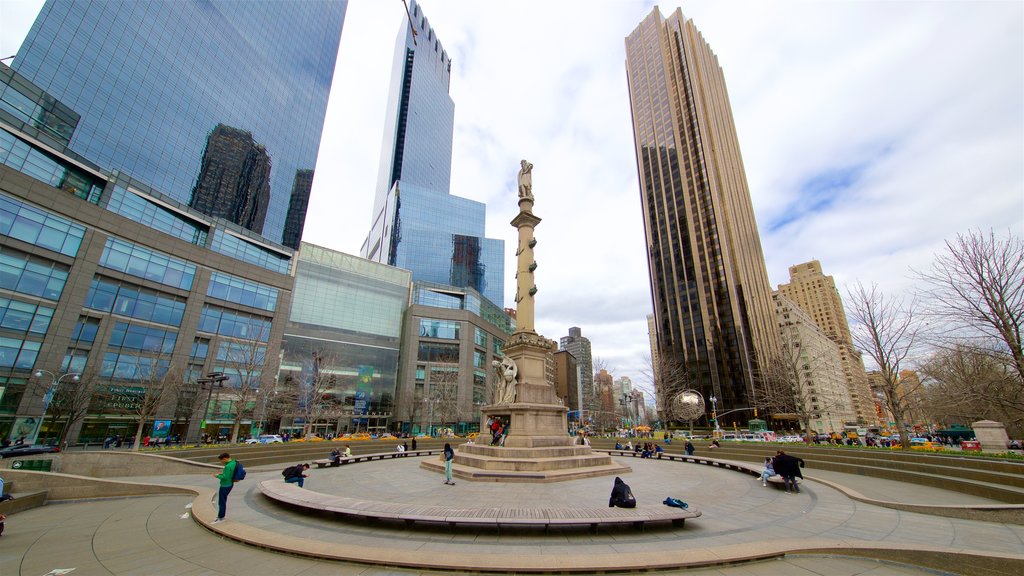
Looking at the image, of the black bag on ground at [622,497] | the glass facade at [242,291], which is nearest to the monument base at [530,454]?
the black bag on ground at [622,497]

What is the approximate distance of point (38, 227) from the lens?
31.1 meters

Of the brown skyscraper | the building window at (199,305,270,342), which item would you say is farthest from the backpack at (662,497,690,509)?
the brown skyscraper

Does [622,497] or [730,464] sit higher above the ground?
[622,497]

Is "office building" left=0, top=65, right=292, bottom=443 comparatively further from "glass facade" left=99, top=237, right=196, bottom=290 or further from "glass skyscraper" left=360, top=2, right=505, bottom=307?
"glass skyscraper" left=360, top=2, right=505, bottom=307

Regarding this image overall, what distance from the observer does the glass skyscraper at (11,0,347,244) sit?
1706 inches

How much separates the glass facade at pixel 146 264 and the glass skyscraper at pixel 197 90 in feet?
50.0

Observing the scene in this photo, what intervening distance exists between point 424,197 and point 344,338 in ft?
189

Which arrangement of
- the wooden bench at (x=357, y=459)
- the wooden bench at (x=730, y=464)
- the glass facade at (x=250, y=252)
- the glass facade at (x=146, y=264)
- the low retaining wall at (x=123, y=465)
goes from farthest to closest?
the glass facade at (x=250, y=252), the glass facade at (x=146, y=264), the wooden bench at (x=357, y=459), the low retaining wall at (x=123, y=465), the wooden bench at (x=730, y=464)

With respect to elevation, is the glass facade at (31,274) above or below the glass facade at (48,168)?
below

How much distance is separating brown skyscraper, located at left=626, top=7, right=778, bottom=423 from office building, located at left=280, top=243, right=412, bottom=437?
58.3 metres

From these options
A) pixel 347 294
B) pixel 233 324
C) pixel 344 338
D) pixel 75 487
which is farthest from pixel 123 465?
pixel 347 294

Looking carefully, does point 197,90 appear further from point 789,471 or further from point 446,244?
point 789,471

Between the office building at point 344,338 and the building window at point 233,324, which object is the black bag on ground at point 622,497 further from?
the office building at point 344,338

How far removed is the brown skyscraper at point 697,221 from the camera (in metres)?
75.4
